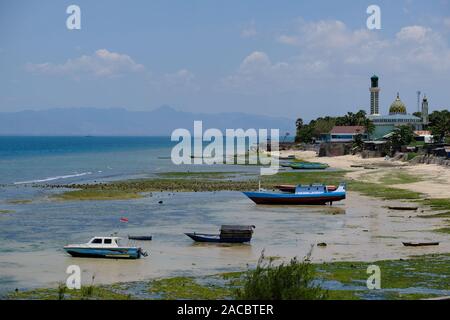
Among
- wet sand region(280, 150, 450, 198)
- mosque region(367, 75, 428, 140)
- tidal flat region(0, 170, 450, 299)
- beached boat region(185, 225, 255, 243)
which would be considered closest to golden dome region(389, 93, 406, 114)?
mosque region(367, 75, 428, 140)

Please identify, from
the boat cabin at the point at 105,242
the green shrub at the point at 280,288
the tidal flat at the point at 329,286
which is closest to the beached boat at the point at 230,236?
the boat cabin at the point at 105,242

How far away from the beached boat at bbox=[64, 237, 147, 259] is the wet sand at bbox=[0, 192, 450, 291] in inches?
17.6

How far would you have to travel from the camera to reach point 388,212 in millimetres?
54375

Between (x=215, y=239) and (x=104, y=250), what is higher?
(x=104, y=250)

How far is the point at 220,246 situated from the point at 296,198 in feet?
77.0

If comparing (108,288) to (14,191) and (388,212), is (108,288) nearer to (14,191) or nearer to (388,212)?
(388,212)

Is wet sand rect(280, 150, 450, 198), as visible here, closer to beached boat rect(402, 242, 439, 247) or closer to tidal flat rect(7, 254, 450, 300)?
beached boat rect(402, 242, 439, 247)

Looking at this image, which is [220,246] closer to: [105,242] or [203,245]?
[203,245]

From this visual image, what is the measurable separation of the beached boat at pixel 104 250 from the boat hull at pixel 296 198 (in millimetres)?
27625

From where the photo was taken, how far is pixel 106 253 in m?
35.5

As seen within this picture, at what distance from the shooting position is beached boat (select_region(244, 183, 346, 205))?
62094mm

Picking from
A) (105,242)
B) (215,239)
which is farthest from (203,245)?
(105,242)

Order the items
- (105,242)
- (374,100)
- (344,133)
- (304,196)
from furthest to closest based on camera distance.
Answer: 1. (374,100)
2. (344,133)
3. (304,196)
4. (105,242)

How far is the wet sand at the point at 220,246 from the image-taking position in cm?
3284
